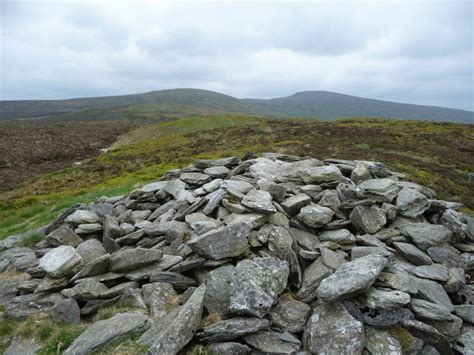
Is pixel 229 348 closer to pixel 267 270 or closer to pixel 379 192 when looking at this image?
pixel 267 270

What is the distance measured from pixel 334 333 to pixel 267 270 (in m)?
2.28

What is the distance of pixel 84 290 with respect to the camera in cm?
953

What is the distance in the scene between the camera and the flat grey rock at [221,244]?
10.1m

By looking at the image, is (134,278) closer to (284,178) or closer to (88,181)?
(284,178)

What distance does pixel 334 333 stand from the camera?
7.89m

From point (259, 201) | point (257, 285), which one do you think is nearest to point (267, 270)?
point (257, 285)

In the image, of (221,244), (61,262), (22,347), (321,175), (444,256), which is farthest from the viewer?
(321,175)

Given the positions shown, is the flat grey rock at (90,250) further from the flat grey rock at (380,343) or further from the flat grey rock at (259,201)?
the flat grey rock at (380,343)

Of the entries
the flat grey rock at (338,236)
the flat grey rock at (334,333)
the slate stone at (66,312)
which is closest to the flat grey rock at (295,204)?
the flat grey rock at (338,236)

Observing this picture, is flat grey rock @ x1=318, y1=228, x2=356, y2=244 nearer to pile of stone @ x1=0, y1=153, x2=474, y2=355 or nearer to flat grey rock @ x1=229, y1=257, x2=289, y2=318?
pile of stone @ x1=0, y1=153, x2=474, y2=355

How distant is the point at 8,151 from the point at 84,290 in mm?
69157

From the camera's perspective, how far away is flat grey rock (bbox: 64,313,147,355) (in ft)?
24.6

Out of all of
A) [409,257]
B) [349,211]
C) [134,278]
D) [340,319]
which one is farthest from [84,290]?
[409,257]

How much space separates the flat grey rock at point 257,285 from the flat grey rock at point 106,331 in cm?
241
